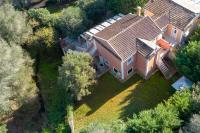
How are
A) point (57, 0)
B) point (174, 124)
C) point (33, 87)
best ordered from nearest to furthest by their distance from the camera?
point (174, 124), point (33, 87), point (57, 0)

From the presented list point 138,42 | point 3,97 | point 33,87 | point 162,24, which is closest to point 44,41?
point 33,87

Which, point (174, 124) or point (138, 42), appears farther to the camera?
point (138, 42)

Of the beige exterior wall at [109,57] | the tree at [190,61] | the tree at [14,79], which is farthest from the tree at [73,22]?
the tree at [190,61]

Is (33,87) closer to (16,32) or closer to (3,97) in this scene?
(3,97)

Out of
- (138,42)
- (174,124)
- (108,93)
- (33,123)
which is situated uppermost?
(138,42)

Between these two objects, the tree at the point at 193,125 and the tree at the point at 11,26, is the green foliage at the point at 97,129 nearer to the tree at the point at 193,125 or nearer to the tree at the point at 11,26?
the tree at the point at 193,125

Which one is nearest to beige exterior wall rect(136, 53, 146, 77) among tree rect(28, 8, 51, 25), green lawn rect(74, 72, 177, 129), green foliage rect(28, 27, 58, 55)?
green lawn rect(74, 72, 177, 129)
